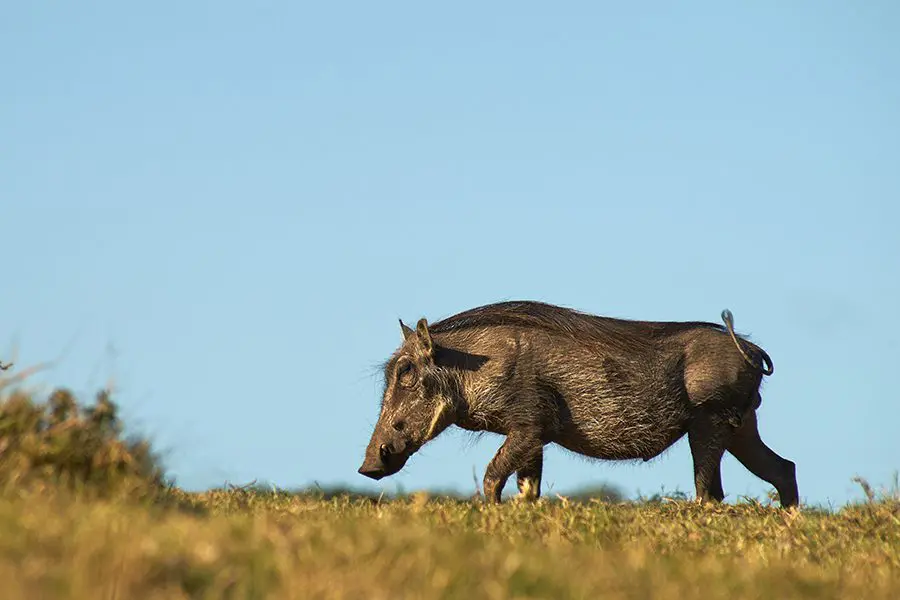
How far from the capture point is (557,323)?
1181cm

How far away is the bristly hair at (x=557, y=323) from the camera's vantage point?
11.8 m

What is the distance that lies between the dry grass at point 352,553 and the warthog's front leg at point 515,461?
287 centimetres

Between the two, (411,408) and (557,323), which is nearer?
(411,408)

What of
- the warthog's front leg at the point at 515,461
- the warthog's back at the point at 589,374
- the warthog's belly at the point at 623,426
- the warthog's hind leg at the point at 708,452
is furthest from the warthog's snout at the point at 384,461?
the warthog's hind leg at the point at 708,452

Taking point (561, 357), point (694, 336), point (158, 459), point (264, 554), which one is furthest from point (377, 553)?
point (694, 336)

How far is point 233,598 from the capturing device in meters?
4.22

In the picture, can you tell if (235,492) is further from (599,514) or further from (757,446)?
(757,446)

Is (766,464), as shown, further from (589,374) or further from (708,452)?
(589,374)

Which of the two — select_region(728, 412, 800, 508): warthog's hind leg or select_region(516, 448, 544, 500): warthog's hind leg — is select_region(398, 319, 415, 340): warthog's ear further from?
select_region(728, 412, 800, 508): warthog's hind leg

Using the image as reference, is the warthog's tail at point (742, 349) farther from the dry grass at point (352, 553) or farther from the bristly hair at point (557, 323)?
the dry grass at point (352, 553)

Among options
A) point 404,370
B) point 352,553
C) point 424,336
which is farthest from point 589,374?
point 352,553

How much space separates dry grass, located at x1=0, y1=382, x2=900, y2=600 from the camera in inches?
165

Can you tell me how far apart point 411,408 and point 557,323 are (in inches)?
57.9

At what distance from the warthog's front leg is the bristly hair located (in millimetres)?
1075
